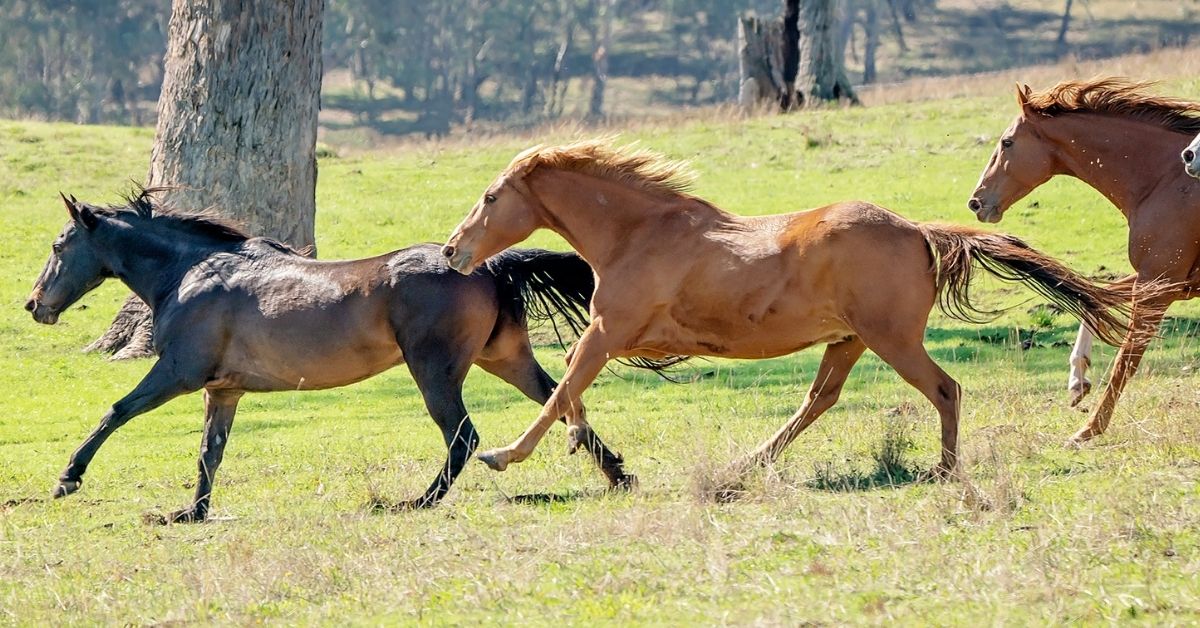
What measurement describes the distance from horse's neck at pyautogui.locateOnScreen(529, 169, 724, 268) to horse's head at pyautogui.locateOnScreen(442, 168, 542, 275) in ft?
0.29

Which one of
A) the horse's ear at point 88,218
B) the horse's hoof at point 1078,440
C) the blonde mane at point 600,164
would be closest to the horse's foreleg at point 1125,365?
the horse's hoof at point 1078,440

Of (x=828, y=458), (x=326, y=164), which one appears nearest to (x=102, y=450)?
(x=828, y=458)

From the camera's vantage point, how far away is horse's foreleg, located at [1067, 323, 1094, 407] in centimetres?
1084

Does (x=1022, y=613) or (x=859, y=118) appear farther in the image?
(x=859, y=118)

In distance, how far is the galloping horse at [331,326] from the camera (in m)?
9.09

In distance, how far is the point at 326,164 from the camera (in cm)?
2602

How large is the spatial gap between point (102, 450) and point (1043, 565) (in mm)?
8209

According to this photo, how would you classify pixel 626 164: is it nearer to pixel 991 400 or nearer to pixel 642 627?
pixel 991 400

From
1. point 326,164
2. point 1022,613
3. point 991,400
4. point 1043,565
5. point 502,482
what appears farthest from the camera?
point 326,164

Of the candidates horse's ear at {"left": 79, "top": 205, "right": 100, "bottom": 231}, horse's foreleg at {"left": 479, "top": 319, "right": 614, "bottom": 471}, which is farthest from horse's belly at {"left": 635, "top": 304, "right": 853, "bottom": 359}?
horse's ear at {"left": 79, "top": 205, "right": 100, "bottom": 231}

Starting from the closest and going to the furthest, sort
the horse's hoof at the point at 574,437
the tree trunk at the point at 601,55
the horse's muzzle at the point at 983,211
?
the horse's hoof at the point at 574,437
the horse's muzzle at the point at 983,211
the tree trunk at the point at 601,55

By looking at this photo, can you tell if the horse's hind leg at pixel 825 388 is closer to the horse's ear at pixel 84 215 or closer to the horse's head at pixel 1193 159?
the horse's head at pixel 1193 159

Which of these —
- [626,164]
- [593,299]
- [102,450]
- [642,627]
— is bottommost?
[102,450]

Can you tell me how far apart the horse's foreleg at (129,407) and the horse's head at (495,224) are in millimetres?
1909
